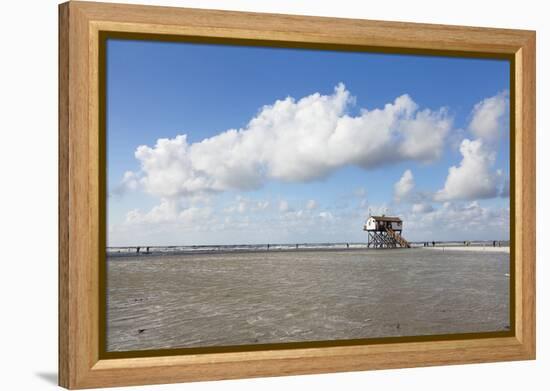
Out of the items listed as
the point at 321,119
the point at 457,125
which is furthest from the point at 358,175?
the point at 457,125

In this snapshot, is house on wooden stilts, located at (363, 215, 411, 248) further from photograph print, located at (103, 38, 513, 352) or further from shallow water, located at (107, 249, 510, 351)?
shallow water, located at (107, 249, 510, 351)

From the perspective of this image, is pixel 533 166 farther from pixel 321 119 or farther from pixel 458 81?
pixel 321 119

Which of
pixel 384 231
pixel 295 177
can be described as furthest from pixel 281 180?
pixel 384 231

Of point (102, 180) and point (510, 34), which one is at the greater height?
point (510, 34)

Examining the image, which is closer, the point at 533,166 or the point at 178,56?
the point at 178,56

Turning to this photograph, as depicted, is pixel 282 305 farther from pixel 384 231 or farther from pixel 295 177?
pixel 384 231

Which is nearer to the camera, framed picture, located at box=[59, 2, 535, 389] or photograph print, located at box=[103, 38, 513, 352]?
framed picture, located at box=[59, 2, 535, 389]

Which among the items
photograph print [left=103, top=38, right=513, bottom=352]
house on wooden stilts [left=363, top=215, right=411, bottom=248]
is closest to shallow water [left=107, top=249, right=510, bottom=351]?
photograph print [left=103, top=38, right=513, bottom=352]
